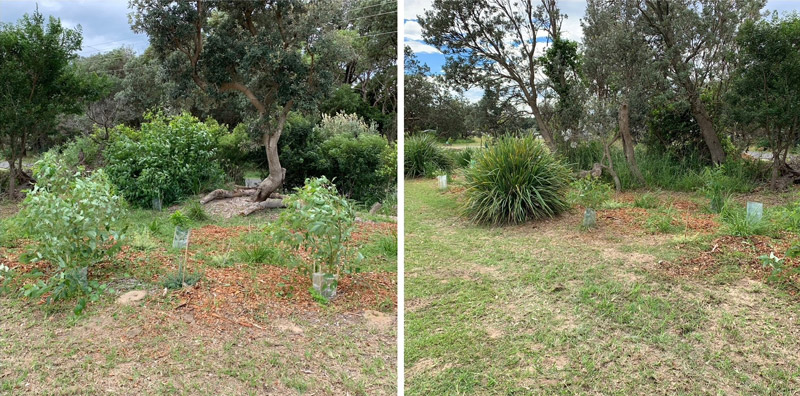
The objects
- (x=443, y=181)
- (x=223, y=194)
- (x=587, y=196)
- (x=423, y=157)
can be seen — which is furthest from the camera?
(x=423, y=157)

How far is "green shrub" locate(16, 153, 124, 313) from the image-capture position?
205 centimetres

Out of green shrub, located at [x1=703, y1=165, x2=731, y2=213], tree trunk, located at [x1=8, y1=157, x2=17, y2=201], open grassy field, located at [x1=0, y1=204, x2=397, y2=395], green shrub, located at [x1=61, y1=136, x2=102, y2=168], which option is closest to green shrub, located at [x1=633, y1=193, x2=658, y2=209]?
green shrub, located at [x1=703, y1=165, x2=731, y2=213]

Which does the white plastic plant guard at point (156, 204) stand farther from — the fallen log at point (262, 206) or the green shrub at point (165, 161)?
the fallen log at point (262, 206)

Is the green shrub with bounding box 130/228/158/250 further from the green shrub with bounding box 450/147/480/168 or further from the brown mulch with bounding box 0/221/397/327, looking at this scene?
the green shrub with bounding box 450/147/480/168

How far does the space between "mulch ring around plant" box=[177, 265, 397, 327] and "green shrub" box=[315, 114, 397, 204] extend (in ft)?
5.81

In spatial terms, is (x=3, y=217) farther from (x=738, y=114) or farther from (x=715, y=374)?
(x=738, y=114)

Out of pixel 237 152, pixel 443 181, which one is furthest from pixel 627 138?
pixel 237 152

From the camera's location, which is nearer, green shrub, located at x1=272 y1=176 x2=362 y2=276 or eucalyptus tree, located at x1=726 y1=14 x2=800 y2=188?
green shrub, located at x1=272 y1=176 x2=362 y2=276

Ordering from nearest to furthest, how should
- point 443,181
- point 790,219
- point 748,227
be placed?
point 748,227, point 790,219, point 443,181

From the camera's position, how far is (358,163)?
14.1ft

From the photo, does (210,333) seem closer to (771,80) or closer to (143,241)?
(143,241)

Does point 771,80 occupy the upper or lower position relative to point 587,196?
upper

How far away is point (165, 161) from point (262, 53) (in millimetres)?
1099

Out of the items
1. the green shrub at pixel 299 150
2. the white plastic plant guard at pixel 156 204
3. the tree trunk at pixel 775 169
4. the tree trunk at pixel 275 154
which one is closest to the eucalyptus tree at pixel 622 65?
the tree trunk at pixel 775 169
